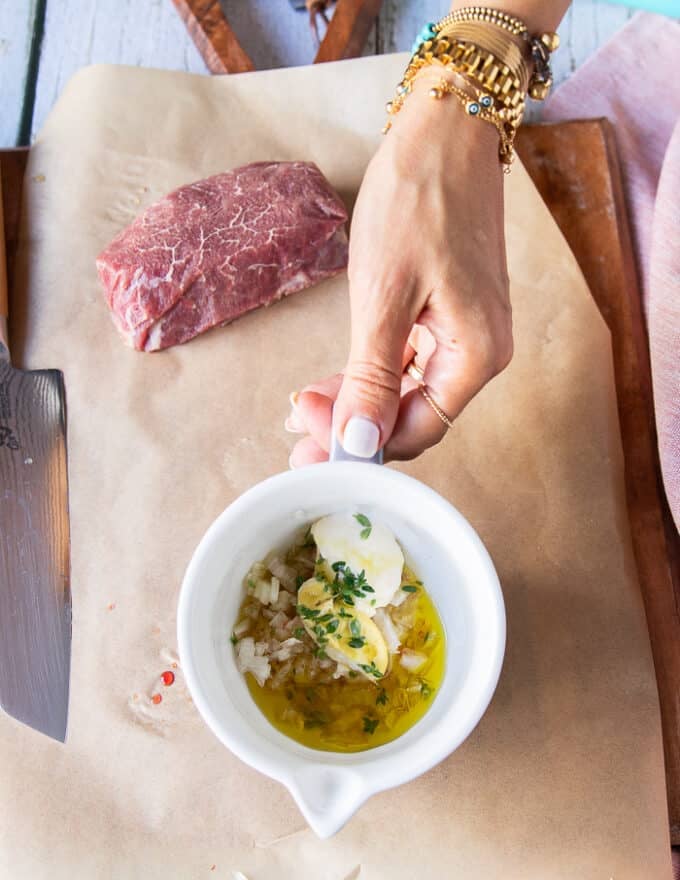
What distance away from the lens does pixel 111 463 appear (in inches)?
60.1

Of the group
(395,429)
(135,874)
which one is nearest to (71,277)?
(395,429)

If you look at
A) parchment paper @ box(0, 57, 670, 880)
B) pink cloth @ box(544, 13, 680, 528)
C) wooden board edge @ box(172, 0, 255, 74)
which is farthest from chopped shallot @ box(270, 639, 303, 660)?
wooden board edge @ box(172, 0, 255, 74)

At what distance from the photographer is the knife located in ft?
4.62

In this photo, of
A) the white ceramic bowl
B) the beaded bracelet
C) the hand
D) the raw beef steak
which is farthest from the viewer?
the raw beef steak

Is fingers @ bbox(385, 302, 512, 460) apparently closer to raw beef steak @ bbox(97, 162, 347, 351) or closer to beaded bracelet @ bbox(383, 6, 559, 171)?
beaded bracelet @ bbox(383, 6, 559, 171)

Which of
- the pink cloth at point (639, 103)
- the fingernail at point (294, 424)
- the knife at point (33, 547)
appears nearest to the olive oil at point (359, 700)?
the fingernail at point (294, 424)

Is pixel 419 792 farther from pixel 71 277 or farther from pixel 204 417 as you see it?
pixel 71 277

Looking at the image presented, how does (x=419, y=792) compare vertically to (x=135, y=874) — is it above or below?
above

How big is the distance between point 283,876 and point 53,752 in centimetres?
43

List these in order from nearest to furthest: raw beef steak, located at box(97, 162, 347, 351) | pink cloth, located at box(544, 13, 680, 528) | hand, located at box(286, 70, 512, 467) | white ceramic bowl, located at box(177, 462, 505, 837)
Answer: white ceramic bowl, located at box(177, 462, 505, 837)
hand, located at box(286, 70, 512, 467)
raw beef steak, located at box(97, 162, 347, 351)
pink cloth, located at box(544, 13, 680, 528)

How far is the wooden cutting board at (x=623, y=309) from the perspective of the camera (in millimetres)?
1461

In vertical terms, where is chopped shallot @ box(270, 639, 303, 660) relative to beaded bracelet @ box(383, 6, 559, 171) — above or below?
below

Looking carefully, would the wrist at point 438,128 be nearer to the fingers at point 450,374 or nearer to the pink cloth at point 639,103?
the fingers at point 450,374

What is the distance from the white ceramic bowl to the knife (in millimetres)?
429
